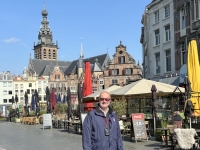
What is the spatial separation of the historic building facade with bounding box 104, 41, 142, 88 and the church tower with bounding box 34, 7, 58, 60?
55984mm

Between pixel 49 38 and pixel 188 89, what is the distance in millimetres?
110777

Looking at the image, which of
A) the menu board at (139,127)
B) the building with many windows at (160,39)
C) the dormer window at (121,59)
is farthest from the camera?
the dormer window at (121,59)

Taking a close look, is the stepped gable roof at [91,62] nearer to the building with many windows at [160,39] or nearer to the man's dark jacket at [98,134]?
the building with many windows at [160,39]

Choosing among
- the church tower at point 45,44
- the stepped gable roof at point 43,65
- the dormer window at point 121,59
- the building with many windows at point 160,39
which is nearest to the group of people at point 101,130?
the building with many windows at point 160,39

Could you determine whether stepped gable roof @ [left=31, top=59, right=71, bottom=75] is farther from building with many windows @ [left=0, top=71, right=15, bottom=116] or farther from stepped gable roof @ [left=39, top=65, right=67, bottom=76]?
building with many windows @ [left=0, top=71, right=15, bottom=116]

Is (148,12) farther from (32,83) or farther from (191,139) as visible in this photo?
(32,83)

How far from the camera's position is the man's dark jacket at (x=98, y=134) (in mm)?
4336

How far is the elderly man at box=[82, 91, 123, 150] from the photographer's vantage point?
4.34 meters

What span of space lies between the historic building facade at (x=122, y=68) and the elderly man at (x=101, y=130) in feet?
179

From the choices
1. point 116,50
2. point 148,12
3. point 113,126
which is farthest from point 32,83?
point 113,126

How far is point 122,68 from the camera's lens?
6138cm

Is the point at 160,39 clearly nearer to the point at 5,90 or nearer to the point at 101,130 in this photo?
the point at 101,130

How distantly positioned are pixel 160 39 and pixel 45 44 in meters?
89.2

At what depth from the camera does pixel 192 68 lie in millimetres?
12266
